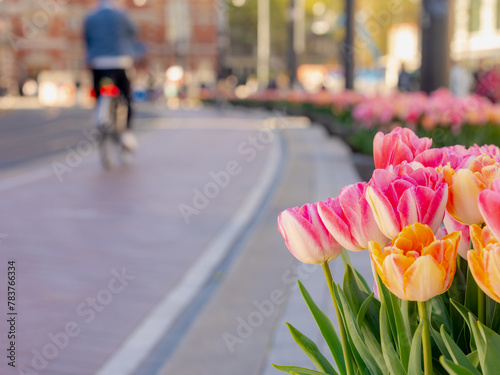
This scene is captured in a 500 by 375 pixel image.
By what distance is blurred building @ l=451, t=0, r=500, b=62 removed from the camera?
4797 cm

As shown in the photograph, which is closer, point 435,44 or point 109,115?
point 435,44

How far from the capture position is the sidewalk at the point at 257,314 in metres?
3.06

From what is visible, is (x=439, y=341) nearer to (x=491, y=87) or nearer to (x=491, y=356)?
(x=491, y=356)

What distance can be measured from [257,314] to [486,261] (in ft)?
8.87

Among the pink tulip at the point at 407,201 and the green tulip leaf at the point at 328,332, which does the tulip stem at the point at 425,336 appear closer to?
the pink tulip at the point at 407,201

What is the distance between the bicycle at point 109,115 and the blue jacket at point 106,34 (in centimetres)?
48

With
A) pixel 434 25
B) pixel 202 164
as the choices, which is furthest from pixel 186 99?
pixel 434 25

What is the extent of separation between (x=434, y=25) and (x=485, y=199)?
6.89 meters

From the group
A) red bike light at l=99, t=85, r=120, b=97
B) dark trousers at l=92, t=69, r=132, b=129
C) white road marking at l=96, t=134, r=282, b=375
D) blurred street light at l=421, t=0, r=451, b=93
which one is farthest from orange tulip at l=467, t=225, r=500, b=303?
dark trousers at l=92, t=69, r=132, b=129

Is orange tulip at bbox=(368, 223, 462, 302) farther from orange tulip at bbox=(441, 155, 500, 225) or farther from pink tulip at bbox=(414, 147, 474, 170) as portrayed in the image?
pink tulip at bbox=(414, 147, 474, 170)

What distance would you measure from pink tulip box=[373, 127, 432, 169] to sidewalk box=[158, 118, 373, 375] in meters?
1.55

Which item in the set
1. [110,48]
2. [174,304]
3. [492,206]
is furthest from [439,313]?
[110,48]

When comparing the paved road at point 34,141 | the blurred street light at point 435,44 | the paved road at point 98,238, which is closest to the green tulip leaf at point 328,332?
the paved road at point 98,238

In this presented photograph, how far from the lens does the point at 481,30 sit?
5191 cm
